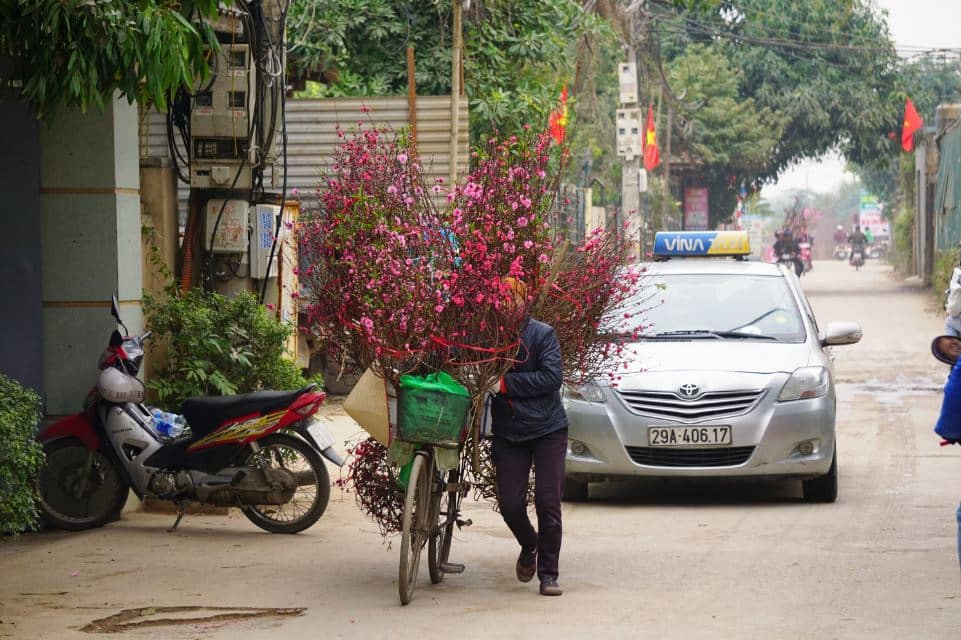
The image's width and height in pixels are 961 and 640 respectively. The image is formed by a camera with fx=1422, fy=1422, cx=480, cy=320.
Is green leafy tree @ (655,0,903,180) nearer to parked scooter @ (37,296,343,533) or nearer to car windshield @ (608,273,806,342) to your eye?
car windshield @ (608,273,806,342)

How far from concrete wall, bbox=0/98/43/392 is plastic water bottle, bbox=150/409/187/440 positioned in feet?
2.65

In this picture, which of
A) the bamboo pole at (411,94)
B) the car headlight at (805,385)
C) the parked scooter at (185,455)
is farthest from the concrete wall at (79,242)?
the bamboo pole at (411,94)

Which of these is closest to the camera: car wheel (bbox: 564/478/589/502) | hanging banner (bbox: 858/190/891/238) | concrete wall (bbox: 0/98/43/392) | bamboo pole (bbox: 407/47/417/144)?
concrete wall (bbox: 0/98/43/392)

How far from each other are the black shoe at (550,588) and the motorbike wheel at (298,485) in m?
2.06

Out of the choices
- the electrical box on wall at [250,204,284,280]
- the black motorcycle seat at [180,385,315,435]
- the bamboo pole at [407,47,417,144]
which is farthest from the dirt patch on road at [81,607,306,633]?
the bamboo pole at [407,47,417,144]

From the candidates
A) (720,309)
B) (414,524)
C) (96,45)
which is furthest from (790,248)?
(96,45)

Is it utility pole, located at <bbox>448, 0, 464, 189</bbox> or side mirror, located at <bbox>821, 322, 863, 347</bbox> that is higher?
utility pole, located at <bbox>448, 0, 464, 189</bbox>

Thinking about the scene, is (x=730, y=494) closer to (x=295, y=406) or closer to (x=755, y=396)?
(x=755, y=396)

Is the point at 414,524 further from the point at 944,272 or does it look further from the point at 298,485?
the point at 944,272

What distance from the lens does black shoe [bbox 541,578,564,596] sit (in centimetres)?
668

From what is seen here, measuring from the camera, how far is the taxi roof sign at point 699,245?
11.5m

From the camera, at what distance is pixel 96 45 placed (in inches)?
265

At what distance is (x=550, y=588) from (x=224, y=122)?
4602 millimetres

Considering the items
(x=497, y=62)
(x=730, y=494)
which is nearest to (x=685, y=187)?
(x=497, y=62)
